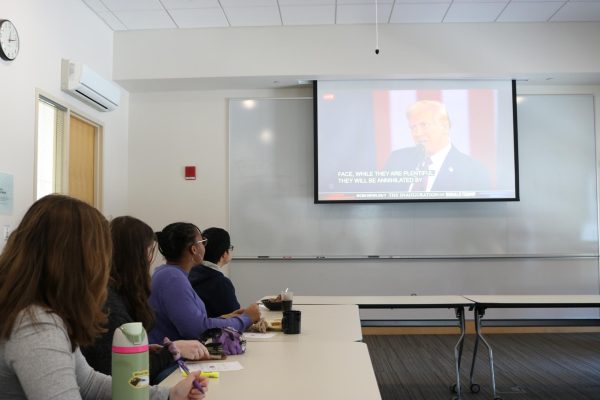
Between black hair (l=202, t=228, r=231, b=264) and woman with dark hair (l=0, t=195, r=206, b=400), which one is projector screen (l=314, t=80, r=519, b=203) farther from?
woman with dark hair (l=0, t=195, r=206, b=400)

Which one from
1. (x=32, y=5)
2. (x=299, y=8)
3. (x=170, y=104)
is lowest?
(x=170, y=104)

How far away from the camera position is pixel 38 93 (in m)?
3.90

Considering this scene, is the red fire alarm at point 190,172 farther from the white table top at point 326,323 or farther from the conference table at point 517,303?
the conference table at point 517,303

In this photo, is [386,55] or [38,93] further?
[386,55]

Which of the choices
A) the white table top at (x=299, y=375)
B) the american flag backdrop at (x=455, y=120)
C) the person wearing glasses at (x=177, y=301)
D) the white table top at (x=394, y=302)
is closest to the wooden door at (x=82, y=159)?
the white table top at (x=394, y=302)

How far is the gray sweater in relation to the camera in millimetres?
1002

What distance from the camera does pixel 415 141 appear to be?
5.36m

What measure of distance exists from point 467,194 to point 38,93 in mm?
4035

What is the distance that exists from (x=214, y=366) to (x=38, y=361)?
83 cm

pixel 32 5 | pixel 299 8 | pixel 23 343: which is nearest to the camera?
pixel 23 343

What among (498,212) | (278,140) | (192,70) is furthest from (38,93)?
(498,212)

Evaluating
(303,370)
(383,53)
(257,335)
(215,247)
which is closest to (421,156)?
(383,53)

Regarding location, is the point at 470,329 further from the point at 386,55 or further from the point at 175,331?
the point at 175,331

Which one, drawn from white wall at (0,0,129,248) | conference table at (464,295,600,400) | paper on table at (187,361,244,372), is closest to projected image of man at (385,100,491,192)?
conference table at (464,295,600,400)
